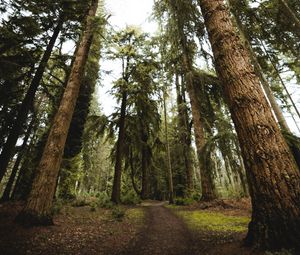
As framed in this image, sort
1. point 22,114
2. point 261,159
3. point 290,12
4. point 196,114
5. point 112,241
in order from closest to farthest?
point 261,159 < point 112,241 < point 22,114 < point 290,12 < point 196,114

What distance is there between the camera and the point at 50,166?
575cm

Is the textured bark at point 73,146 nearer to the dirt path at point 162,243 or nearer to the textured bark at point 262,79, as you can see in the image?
the dirt path at point 162,243

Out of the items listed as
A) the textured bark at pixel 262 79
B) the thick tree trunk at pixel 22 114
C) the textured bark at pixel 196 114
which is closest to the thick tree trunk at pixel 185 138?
the textured bark at pixel 196 114

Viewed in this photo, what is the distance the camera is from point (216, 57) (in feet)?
11.7

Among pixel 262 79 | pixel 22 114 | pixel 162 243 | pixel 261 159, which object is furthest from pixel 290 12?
pixel 22 114

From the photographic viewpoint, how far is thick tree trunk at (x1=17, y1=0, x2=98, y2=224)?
510 centimetres

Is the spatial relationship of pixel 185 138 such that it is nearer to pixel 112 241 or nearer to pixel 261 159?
pixel 112 241

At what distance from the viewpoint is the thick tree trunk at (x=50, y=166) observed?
510 centimetres

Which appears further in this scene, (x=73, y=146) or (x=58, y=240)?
(x=73, y=146)

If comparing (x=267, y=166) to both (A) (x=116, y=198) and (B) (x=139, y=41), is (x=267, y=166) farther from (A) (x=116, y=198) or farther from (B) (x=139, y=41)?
(B) (x=139, y=41)

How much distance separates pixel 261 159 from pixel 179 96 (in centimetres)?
1620

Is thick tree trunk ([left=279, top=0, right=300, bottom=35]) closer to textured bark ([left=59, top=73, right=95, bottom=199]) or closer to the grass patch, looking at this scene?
the grass patch

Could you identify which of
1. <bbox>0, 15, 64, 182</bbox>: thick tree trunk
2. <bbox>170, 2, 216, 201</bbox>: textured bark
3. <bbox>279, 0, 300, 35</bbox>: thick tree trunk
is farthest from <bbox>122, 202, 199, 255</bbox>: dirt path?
<bbox>279, 0, 300, 35</bbox>: thick tree trunk

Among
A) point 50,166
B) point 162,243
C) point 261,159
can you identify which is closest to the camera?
point 261,159
